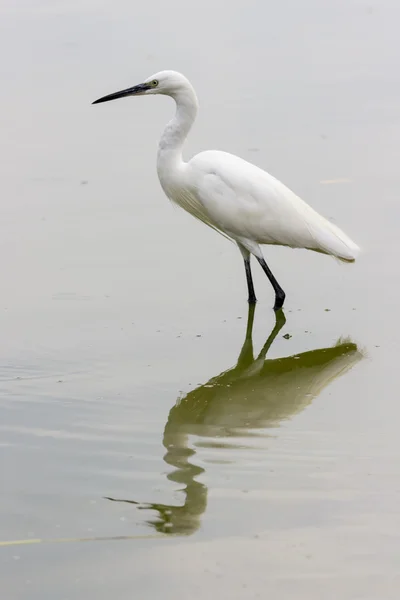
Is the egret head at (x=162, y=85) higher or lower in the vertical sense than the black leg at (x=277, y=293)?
higher

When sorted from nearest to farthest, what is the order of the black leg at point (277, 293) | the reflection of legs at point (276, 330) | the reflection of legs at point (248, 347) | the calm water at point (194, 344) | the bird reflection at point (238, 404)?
the calm water at point (194, 344), the bird reflection at point (238, 404), the reflection of legs at point (248, 347), the reflection of legs at point (276, 330), the black leg at point (277, 293)

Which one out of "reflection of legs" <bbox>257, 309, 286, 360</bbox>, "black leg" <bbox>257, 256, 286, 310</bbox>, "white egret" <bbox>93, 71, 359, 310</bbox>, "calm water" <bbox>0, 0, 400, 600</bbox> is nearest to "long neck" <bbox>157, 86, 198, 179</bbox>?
"white egret" <bbox>93, 71, 359, 310</bbox>

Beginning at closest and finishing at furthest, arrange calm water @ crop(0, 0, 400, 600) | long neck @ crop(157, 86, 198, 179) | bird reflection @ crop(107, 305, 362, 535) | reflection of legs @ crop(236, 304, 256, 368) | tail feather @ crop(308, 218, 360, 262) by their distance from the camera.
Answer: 1. calm water @ crop(0, 0, 400, 600)
2. bird reflection @ crop(107, 305, 362, 535)
3. reflection of legs @ crop(236, 304, 256, 368)
4. tail feather @ crop(308, 218, 360, 262)
5. long neck @ crop(157, 86, 198, 179)

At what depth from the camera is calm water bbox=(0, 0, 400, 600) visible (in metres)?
3.66

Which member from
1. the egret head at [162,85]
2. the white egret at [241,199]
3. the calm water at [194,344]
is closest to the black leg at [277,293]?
the white egret at [241,199]

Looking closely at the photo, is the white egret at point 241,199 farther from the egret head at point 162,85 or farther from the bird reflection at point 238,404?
the bird reflection at point 238,404

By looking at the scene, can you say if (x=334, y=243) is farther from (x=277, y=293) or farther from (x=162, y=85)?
(x=162, y=85)

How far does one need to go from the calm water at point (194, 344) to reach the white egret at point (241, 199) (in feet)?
0.93

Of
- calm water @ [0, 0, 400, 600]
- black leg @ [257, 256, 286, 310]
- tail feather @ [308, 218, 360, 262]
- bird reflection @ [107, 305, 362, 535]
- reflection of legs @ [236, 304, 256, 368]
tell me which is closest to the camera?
calm water @ [0, 0, 400, 600]

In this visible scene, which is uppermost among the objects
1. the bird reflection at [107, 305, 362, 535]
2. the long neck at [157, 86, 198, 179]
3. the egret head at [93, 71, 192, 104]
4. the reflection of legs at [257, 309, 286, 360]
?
the egret head at [93, 71, 192, 104]

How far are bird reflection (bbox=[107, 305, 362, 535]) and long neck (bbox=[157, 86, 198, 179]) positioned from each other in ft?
3.85

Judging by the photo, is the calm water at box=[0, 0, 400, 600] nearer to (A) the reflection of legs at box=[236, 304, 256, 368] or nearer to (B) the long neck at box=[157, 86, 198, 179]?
(A) the reflection of legs at box=[236, 304, 256, 368]

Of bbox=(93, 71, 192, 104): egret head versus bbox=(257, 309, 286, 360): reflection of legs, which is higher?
bbox=(93, 71, 192, 104): egret head

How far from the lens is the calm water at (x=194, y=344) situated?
3656 millimetres
